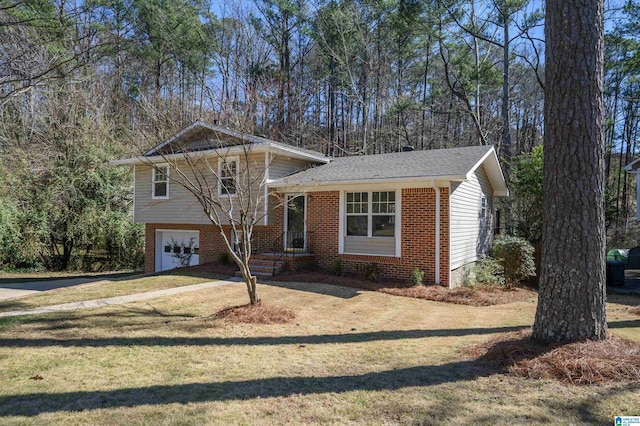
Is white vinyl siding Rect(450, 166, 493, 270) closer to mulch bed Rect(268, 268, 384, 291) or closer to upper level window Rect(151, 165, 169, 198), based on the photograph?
mulch bed Rect(268, 268, 384, 291)

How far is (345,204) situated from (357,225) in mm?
759

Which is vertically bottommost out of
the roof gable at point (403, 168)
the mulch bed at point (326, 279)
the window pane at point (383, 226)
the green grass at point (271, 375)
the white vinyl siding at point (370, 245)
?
the green grass at point (271, 375)

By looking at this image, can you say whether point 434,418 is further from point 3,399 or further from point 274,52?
point 274,52

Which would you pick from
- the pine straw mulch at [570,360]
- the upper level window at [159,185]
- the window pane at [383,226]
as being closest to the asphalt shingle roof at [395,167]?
the window pane at [383,226]

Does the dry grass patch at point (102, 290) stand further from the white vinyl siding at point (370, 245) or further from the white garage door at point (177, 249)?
the white vinyl siding at point (370, 245)

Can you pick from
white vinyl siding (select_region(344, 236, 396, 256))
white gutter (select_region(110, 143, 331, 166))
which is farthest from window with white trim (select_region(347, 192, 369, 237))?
white gutter (select_region(110, 143, 331, 166))

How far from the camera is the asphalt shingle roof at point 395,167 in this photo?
10938 millimetres

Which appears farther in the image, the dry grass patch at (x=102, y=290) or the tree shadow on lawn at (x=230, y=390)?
the dry grass patch at (x=102, y=290)

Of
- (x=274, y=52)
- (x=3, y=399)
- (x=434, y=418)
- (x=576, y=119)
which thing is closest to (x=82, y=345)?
(x=3, y=399)

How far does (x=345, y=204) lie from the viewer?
40.2 ft

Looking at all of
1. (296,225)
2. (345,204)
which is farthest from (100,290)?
(345,204)

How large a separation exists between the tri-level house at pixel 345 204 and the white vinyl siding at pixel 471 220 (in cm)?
3

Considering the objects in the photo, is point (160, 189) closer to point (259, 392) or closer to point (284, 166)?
point (284, 166)

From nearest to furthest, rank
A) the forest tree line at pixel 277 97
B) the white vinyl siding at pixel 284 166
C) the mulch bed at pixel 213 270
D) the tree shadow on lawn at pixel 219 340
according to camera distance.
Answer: the tree shadow on lawn at pixel 219 340, the mulch bed at pixel 213 270, the white vinyl siding at pixel 284 166, the forest tree line at pixel 277 97
